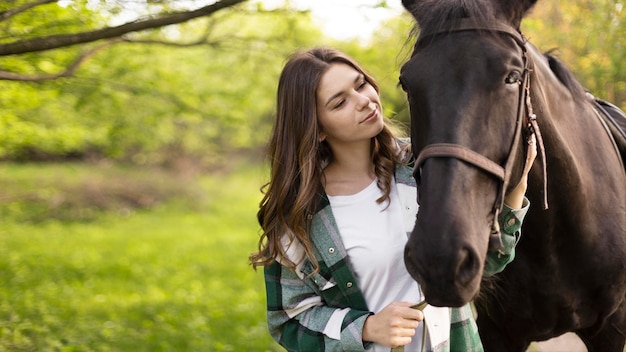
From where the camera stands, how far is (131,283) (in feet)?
29.0

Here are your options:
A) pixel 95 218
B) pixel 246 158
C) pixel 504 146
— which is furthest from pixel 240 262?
pixel 246 158

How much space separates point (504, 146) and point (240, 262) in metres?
9.29

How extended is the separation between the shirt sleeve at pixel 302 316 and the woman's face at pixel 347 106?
56 cm

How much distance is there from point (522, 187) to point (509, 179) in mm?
143

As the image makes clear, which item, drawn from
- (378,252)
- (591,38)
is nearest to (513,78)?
(378,252)

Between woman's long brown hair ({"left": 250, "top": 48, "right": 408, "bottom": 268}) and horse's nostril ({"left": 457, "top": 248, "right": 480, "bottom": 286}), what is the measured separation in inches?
26.4

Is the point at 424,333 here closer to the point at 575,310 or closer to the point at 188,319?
the point at 575,310

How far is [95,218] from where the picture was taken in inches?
617

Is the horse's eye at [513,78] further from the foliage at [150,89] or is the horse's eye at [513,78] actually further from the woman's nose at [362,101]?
the foliage at [150,89]

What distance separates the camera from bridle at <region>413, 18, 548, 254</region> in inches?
66.6

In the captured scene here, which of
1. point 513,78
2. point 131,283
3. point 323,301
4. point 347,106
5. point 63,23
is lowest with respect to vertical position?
point 323,301

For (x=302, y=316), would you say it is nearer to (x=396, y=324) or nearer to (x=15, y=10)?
(x=396, y=324)

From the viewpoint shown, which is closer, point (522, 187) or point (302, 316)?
point (522, 187)

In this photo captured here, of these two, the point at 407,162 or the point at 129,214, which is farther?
the point at 129,214
